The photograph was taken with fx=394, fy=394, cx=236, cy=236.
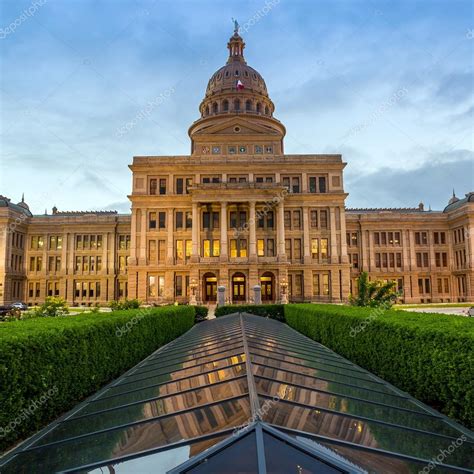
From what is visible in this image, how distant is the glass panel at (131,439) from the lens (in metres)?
3.26

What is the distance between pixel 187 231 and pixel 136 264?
8227 mm

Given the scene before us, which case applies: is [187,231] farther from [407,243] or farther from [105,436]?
[105,436]

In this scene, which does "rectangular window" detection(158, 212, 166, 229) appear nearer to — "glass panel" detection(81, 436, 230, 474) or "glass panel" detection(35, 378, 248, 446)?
"glass panel" detection(35, 378, 248, 446)

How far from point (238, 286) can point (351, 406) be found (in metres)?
48.0

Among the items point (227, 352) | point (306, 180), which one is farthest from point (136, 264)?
point (227, 352)

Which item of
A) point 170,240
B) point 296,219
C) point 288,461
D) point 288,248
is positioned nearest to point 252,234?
point 288,248

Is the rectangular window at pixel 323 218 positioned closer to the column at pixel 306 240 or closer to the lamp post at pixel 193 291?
the column at pixel 306 240

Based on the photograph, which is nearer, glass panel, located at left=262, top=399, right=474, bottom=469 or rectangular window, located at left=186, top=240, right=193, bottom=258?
glass panel, located at left=262, top=399, right=474, bottom=469

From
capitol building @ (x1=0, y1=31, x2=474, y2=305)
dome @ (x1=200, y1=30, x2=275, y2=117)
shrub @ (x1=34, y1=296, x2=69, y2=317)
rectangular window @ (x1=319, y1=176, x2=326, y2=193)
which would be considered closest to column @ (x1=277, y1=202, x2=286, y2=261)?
capitol building @ (x1=0, y1=31, x2=474, y2=305)

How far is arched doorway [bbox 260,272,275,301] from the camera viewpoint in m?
51.9

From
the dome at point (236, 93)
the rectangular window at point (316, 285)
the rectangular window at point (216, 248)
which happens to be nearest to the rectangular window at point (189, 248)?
the rectangular window at point (216, 248)

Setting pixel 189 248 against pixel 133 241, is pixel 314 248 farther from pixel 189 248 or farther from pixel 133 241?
pixel 133 241

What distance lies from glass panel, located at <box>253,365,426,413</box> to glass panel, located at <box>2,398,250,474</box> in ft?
A: 3.72

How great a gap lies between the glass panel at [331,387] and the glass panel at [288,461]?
5.62 ft
